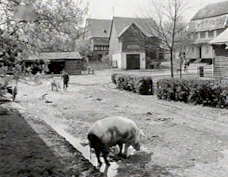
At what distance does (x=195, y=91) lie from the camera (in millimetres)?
16219

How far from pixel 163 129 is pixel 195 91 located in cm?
555

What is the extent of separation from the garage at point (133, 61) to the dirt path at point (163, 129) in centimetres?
4116

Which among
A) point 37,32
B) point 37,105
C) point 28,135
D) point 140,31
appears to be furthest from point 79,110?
point 140,31

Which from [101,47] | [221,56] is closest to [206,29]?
[101,47]

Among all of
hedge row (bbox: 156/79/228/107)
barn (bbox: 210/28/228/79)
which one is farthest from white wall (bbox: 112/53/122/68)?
hedge row (bbox: 156/79/228/107)

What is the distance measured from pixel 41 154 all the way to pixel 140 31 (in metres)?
53.4

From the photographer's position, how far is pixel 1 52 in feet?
21.8

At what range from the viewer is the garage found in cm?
6169

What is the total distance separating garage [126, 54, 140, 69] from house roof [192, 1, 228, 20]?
20452 mm

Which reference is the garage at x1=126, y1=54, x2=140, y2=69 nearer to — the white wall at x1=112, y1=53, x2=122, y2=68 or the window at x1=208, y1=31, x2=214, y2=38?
the white wall at x1=112, y1=53, x2=122, y2=68

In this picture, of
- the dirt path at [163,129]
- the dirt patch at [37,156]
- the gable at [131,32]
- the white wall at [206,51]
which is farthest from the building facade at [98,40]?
the dirt patch at [37,156]

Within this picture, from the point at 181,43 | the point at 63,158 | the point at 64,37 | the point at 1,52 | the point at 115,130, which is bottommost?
the point at 63,158

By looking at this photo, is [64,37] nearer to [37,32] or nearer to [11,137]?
[37,32]

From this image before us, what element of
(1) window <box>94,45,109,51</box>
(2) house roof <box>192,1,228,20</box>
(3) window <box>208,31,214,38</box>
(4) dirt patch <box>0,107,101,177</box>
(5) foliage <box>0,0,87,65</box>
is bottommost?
(4) dirt patch <box>0,107,101,177</box>
